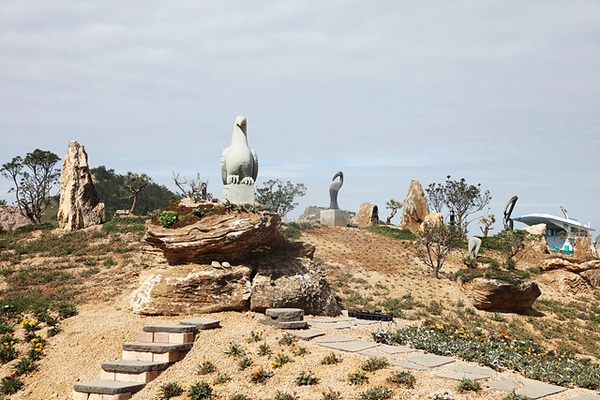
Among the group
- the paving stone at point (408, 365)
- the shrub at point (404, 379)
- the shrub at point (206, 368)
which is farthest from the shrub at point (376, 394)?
the shrub at point (206, 368)

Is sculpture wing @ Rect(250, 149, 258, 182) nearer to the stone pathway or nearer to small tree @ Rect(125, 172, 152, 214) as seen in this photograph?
the stone pathway

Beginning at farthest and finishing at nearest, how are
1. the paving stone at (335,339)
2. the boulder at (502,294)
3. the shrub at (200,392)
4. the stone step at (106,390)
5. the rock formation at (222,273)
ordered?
the boulder at (502,294)
the rock formation at (222,273)
the paving stone at (335,339)
the stone step at (106,390)
the shrub at (200,392)

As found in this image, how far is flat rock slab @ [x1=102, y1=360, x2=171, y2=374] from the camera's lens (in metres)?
7.09

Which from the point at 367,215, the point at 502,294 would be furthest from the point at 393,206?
the point at 502,294

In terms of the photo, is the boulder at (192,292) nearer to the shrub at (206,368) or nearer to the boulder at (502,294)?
the shrub at (206,368)

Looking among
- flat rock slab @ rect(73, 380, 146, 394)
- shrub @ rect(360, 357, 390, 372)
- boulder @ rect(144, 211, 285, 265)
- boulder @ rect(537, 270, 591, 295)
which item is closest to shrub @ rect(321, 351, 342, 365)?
shrub @ rect(360, 357, 390, 372)

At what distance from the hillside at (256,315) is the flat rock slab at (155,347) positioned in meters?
0.22

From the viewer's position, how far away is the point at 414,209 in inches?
1423

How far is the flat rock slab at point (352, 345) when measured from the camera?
745 cm

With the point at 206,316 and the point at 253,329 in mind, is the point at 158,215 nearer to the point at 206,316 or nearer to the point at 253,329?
the point at 206,316

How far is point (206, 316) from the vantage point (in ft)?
31.1

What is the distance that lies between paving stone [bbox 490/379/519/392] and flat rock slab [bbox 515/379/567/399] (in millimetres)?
93

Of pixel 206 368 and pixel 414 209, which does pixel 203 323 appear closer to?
pixel 206 368

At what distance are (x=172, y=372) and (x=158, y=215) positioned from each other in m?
4.88
